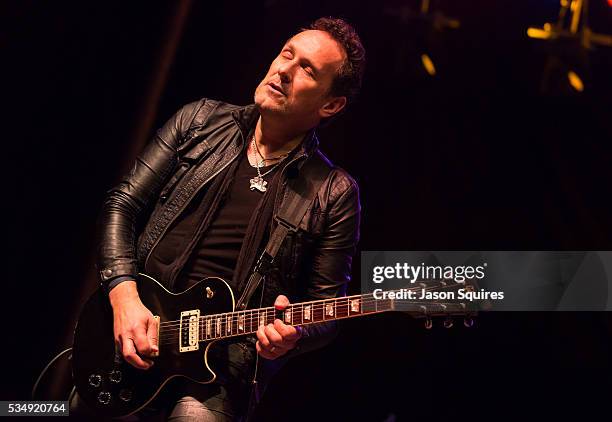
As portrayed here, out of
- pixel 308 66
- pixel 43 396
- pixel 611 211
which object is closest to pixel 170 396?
pixel 308 66

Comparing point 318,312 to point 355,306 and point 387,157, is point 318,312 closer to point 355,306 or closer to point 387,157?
point 355,306

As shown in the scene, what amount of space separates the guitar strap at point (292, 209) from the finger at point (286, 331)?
22cm

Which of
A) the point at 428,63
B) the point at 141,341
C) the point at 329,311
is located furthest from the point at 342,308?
the point at 428,63

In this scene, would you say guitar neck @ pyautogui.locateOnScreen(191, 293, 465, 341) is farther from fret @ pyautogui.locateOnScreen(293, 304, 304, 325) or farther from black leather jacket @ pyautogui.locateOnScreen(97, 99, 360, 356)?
black leather jacket @ pyautogui.locateOnScreen(97, 99, 360, 356)

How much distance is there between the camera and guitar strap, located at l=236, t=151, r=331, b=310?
2693mm

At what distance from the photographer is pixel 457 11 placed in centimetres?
437

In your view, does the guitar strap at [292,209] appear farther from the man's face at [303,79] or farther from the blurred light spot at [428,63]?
the blurred light spot at [428,63]

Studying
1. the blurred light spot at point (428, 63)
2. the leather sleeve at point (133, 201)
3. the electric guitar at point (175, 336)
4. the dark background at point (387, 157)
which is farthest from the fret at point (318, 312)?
the blurred light spot at point (428, 63)

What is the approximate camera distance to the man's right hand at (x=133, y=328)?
2523 mm

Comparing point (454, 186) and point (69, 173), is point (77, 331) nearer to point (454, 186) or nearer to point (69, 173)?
point (69, 173)

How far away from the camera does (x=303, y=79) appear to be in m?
2.84

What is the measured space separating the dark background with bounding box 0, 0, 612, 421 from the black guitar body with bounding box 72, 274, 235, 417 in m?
1.83

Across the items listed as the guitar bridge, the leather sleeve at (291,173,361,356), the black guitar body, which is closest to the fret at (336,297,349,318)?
the leather sleeve at (291,173,361,356)

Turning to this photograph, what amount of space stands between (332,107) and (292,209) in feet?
1.60
